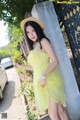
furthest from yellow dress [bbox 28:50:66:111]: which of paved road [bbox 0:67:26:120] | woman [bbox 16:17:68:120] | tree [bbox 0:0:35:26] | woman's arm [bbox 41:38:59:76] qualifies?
paved road [bbox 0:67:26:120]

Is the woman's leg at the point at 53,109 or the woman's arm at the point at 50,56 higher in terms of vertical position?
the woman's arm at the point at 50,56

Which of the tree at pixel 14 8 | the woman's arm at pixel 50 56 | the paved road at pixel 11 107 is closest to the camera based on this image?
the woman's arm at pixel 50 56

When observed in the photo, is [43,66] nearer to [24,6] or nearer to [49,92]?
[49,92]

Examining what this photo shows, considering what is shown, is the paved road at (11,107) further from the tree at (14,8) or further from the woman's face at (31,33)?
the woman's face at (31,33)

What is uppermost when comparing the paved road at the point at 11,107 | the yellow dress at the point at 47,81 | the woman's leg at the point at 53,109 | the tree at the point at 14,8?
the tree at the point at 14,8

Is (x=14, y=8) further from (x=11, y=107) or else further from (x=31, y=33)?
(x=11, y=107)

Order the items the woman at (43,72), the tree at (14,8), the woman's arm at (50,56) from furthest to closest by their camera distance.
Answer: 1. the tree at (14,8)
2. the woman at (43,72)
3. the woman's arm at (50,56)

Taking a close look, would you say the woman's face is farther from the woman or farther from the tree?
the tree

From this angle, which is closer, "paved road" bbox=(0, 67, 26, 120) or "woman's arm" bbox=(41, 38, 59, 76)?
"woman's arm" bbox=(41, 38, 59, 76)

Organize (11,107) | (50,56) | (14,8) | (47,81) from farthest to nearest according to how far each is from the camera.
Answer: (11,107) → (14,8) → (47,81) → (50,56)

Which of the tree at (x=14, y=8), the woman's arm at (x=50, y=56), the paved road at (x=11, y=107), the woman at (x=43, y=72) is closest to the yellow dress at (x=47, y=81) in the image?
the woman at (x=43, y=72)

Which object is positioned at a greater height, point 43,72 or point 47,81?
point 43,72

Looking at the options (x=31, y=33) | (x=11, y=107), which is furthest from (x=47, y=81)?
(x=11, y=107)

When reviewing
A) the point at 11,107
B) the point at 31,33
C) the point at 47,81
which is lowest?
the point at 11,107
